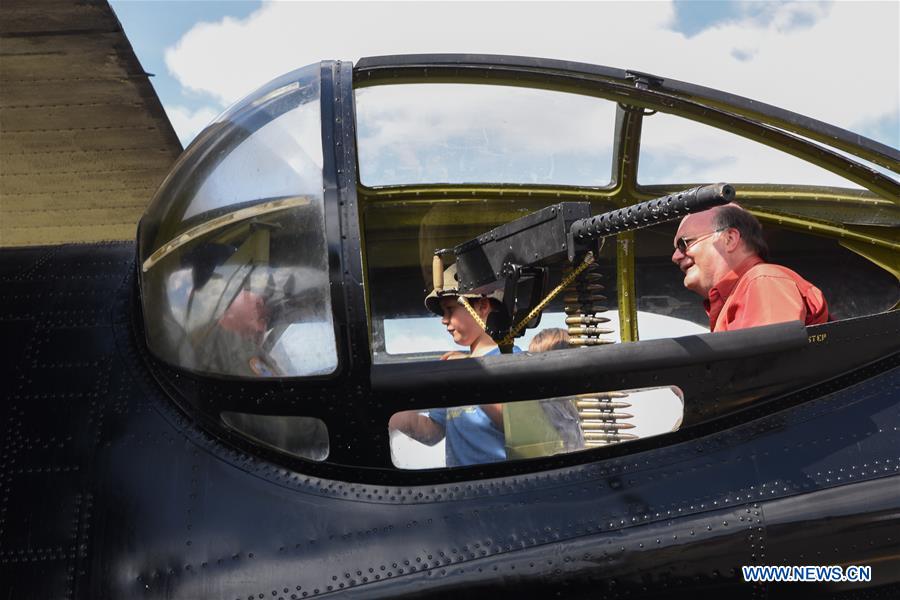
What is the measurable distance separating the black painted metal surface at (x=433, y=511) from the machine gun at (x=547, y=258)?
0.63 meters

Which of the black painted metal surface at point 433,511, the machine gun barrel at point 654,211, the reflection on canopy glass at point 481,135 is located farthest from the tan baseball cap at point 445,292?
the black painted metal surface at point 433,511

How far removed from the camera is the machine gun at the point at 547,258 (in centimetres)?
218

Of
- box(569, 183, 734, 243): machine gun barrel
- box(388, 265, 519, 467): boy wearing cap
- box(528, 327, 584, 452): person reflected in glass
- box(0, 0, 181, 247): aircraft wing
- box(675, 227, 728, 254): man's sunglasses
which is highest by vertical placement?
box(675, 227, 728, 254): man's sunglasses

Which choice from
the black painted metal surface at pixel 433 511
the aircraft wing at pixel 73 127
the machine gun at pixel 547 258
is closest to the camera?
the black painted metal surface at pixel 433 511

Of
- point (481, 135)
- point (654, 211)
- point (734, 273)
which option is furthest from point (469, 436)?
point (481, 135)

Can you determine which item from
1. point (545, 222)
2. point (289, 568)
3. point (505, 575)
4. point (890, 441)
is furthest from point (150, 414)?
point (890, 441)

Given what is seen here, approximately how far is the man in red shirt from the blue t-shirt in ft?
2.89

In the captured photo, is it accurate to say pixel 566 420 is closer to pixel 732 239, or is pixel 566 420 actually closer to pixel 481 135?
pixel 732 239

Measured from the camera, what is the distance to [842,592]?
81.9 inches

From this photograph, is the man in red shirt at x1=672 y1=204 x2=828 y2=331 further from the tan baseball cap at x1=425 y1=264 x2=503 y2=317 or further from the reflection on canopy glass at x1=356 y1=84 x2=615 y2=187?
the tan baseball cap at x1=425 y1=264 x2=503 y2=317

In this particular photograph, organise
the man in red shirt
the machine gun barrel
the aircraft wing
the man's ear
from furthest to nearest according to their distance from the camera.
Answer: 1. the aircraft wing
2. the man's ear
3. the man in red shirt
4. the machine gun barrel

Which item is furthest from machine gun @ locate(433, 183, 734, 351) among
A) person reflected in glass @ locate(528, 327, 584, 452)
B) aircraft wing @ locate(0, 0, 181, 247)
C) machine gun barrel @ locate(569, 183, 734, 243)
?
aircraft wing @ locate(0, 0, 181, 247)

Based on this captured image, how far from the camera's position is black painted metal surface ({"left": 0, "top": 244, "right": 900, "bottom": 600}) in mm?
2041

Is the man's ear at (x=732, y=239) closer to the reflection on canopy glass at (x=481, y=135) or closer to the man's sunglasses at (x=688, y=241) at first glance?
the man's sunglasses at (x=688, y=241)
